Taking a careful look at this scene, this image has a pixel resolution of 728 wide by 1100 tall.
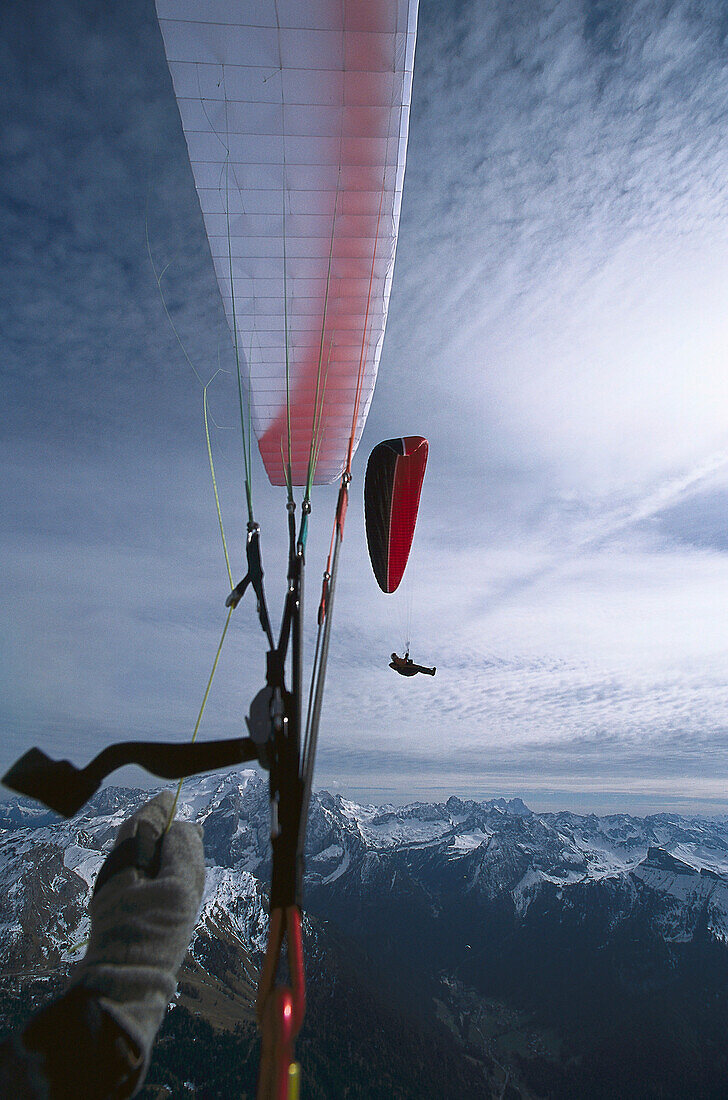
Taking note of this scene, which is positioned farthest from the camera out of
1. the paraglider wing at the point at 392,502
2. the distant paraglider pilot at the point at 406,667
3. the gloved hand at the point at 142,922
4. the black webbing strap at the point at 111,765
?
the distant paraglider pilot at the point at 406,667

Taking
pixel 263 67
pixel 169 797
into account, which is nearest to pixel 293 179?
pixel 263 67

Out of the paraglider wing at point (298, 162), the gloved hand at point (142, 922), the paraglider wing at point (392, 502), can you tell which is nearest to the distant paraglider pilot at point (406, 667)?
the paraglider wing at point (392, 502)

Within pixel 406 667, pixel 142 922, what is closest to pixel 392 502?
pixel 406 667

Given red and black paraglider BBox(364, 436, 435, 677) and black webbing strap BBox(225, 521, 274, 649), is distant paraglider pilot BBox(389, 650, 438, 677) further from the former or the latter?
black webbing strap BBox(225, 521, 274, 649)

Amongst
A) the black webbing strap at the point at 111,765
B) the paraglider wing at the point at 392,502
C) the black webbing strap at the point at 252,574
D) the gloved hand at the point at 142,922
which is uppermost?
the paraglider wing at the point at 392,502

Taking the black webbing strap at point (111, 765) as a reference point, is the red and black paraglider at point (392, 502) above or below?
above

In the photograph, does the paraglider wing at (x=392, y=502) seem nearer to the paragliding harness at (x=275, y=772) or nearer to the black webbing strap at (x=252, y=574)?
the black webbing strap at (x=252, y=574)

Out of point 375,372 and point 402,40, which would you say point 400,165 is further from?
point 375,372

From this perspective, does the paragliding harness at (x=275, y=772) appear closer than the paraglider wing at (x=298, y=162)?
Yes

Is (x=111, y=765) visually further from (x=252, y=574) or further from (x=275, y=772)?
(x=252, y=574)
